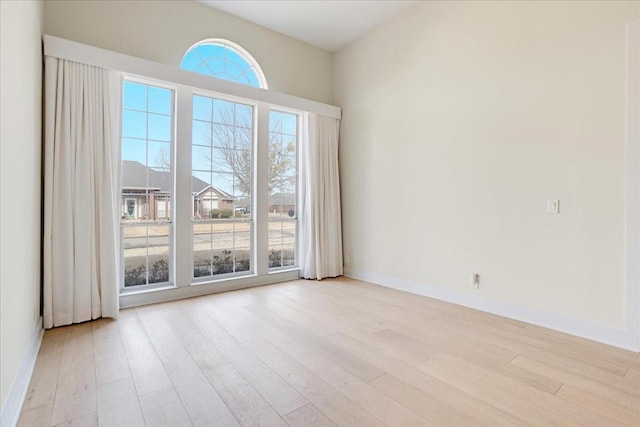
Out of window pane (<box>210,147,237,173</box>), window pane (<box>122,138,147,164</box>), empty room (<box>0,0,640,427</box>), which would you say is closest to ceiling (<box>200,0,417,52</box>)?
empty room (<box>0,0,640,427</box>)

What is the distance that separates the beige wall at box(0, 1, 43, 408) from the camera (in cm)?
162

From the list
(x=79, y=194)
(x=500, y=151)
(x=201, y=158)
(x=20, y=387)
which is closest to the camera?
(x=20, y=387)

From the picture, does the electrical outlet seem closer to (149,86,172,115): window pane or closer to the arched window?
the arched window

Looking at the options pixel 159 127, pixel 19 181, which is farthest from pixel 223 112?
pixel 19 181

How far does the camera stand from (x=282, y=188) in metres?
4.73

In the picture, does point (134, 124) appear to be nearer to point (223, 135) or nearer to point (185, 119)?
point (185, 119)

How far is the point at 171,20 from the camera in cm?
371

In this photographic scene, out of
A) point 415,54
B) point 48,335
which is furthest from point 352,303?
point 415,54

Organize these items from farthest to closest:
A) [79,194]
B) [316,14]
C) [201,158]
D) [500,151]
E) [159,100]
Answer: [316,14]
[201,158]
[159,100]
[500,151]
[79,194]

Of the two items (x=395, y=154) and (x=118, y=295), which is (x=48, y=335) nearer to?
(x=118, y=295)

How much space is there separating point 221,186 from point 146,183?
88 cm

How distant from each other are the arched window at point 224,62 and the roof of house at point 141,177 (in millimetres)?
1305

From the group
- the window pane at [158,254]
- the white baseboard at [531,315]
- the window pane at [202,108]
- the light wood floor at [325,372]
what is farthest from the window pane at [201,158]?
the white baseboard at [531,315]

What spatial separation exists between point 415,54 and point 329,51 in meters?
1.68
